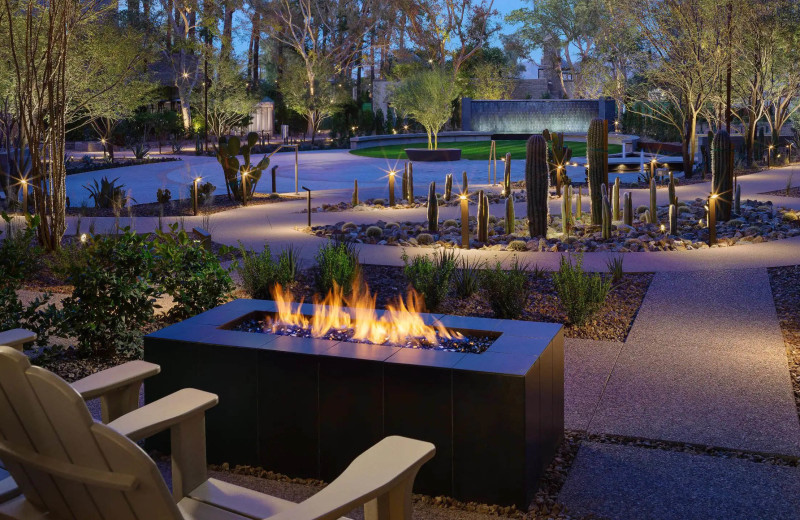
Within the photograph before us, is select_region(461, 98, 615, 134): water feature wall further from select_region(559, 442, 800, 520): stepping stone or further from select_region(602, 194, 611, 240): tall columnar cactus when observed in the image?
select_region(559, 442, 800, 520): stepping stone

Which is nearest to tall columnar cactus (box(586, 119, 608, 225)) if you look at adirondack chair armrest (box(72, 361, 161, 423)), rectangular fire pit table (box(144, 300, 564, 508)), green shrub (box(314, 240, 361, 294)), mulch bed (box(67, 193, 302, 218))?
green shrub (box(314, 240, 361, 294))

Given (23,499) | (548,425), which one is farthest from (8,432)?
(548,425)

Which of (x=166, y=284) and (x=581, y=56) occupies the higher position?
(x=581, y=56)

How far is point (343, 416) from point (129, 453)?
1.78m

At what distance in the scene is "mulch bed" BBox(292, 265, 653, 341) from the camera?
21.9 feet

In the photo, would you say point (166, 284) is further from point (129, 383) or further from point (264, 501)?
point (264, 501)

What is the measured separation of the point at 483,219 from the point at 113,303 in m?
5.88

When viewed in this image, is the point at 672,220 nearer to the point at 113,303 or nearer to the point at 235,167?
the point at 113,303

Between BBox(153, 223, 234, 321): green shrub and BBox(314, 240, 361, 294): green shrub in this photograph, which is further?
BBox(314, 240, 361, 294): green shrub

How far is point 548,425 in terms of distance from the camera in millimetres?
3982

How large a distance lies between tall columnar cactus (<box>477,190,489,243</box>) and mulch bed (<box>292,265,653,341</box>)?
2066 mm

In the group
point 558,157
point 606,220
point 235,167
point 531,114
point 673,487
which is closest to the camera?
point 673,487

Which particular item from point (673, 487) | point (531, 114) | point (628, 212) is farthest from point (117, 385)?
point (531, 114)

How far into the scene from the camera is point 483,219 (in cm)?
1086
